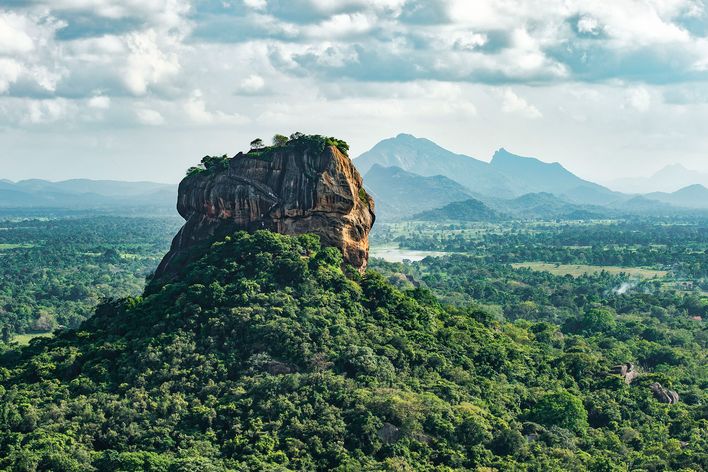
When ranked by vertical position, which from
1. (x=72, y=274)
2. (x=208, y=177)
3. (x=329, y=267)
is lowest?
(x=72, y=274)

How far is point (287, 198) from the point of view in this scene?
46375mm

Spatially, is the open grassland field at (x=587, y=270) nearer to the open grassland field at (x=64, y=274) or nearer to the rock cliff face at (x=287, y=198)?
the open grassland field at (x=64, y=274)

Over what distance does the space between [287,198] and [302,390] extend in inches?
536

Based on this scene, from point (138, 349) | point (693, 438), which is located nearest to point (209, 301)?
point (138, 349)

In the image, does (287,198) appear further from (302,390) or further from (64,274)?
(64,274)

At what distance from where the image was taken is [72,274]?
121125mm

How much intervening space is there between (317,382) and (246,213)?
13.6 meters

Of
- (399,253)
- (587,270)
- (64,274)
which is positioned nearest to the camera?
(64,274)

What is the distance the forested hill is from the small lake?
4258 inches

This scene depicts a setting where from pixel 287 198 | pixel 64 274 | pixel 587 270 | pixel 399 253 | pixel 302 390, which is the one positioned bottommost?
pixel 64 274

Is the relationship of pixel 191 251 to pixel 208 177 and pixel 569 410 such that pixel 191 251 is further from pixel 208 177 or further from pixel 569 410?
pixel 569 410

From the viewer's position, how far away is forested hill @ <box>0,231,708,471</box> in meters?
33.2

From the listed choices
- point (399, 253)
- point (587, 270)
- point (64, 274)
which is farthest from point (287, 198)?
point (399, 253)

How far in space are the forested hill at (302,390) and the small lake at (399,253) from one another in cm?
10815
